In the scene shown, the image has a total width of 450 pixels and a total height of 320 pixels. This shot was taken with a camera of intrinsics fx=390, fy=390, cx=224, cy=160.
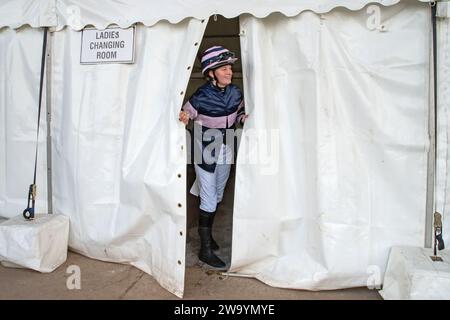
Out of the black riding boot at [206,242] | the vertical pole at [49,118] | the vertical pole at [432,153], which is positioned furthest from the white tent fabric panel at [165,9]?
the black riding boot at [206,242]

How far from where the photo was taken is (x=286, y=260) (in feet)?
9.96

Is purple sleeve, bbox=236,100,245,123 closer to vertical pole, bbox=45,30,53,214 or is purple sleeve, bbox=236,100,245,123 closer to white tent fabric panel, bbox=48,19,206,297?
white tent fabric panel, bbox=48,19,206,297

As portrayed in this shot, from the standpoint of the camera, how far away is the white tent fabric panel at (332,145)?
2764 millimetres

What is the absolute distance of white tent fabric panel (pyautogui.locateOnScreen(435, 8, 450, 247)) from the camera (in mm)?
2680

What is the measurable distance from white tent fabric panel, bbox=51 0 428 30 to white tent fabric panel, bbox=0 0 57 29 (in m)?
0.08

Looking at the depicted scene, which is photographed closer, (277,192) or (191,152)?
(277,192)

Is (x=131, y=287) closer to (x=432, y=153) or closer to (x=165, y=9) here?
(x=165, y=9)

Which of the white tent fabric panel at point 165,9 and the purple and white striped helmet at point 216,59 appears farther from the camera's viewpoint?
the purple and white striped helmet at point 216,59

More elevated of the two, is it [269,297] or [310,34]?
[310,34]

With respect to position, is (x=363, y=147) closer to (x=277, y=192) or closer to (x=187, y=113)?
(x=277, y=192)

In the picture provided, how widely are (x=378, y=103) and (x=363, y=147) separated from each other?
0.33 metres

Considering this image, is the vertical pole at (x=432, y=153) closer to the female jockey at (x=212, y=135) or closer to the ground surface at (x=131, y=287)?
the ground surface at (x=131, y=287)
